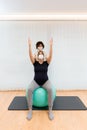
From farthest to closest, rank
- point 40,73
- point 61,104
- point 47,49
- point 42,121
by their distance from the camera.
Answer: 1. point 47,49
2. point 61,104
3. point 40,73
4. point 42,121

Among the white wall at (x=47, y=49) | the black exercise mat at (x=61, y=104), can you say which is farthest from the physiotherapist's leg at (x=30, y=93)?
the white wall at (x=47, y=49)

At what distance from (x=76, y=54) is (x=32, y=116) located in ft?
6.78

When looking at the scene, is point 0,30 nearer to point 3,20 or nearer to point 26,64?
point 3,20

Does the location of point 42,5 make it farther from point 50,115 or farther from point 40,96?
point 50,115

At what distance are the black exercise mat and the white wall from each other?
683 mm

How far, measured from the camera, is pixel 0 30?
4523mm

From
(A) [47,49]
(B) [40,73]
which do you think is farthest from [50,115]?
(A) [47,49]

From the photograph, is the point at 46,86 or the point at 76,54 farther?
the point at 76,54

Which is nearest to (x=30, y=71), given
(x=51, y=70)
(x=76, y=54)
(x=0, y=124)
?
(x=51, y=70)

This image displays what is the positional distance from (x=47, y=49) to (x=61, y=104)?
1467mm

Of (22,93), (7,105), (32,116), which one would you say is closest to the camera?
(32,116)

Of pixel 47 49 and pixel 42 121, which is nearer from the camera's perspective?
pixel 42 121

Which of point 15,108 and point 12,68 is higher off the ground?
Answer: point 12,68

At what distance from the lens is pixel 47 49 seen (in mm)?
4594
